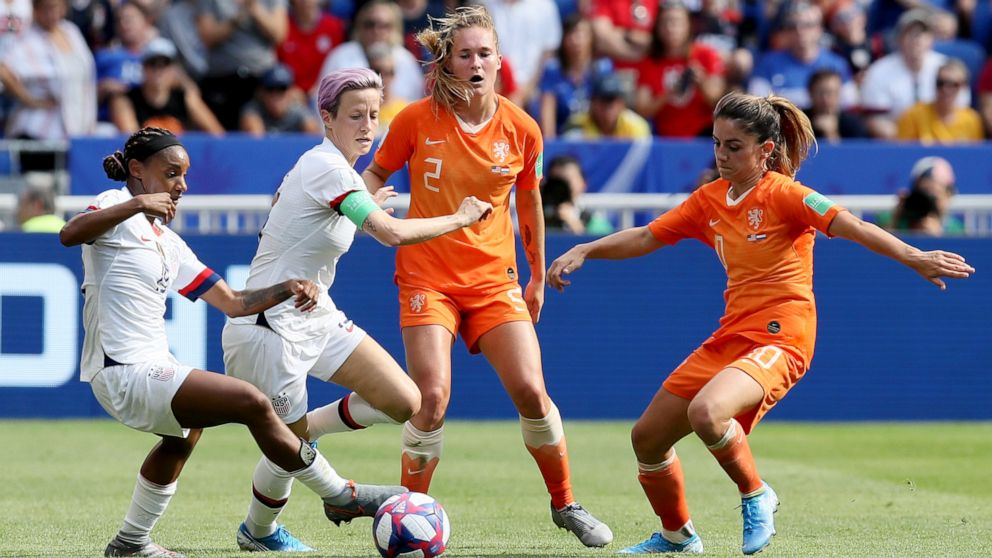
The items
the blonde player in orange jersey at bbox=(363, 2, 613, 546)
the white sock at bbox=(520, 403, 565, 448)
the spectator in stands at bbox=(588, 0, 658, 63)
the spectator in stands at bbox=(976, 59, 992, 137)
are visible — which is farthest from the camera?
the spectator in stands at bbox=(588, 0, 658, 63)

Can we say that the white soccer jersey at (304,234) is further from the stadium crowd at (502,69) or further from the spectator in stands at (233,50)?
the spectator in stands at (233,50)

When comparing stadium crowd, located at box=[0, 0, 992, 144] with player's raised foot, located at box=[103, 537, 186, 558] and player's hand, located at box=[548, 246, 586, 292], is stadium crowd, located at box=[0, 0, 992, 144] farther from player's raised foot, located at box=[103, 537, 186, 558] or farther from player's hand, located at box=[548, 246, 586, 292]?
player's raised foot, located at box=[103, 537, 186, 558]

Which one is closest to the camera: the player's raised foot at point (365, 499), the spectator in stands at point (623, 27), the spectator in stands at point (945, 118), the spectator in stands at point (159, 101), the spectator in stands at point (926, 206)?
the player's raised foot at point (365, 499)

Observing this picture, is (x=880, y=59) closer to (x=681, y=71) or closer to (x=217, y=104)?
(x=681, y=71)

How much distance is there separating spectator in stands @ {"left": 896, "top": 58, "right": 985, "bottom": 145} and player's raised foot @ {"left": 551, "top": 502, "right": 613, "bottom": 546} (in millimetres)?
8741

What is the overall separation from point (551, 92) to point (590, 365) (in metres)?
Result: 3.63

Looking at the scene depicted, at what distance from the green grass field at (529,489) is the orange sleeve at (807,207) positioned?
1.45m

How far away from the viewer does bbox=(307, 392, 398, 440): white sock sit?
22.3ft

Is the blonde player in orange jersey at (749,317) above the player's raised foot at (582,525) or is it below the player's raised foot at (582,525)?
above

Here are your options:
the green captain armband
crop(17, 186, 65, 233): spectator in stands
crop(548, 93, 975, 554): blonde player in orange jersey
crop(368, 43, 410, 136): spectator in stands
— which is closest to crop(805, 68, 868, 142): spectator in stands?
crop(368, 43, 410, 136): spectator in stands

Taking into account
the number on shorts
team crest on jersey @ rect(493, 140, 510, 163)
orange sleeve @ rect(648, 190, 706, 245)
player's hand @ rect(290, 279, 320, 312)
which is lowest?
the number on shorts

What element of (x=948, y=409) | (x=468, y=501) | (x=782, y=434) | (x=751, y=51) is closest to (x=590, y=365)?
(x=782, y=434)

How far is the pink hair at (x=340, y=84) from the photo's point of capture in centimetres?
632

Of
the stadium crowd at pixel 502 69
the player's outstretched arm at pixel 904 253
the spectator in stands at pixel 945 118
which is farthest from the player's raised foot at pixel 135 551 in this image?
the spectator in stands at pixel 945 118
